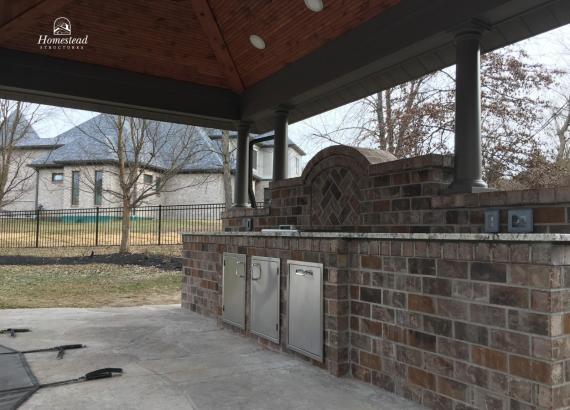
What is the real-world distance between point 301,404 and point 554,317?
5.28ft

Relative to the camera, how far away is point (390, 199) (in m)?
4.55

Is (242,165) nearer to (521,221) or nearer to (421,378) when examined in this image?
(521,221)

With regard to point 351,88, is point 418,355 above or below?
below

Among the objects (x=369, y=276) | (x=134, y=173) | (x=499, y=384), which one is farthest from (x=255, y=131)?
(x=134, y=173)

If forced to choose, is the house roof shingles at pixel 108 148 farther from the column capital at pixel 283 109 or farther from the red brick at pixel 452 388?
the red brick at pixel 452 388

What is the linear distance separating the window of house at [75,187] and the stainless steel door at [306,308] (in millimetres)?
22844

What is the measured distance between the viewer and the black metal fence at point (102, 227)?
1792 cm

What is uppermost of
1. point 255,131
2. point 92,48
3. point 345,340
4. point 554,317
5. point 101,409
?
point 92,48

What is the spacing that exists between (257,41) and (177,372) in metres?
4.74

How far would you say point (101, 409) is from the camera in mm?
2943

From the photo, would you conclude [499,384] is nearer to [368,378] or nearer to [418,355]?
[418,355]

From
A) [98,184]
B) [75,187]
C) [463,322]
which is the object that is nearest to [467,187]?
[463,322]

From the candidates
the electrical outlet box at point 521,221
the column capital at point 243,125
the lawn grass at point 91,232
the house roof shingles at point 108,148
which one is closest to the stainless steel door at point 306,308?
the electrical outlet box at point 521,221

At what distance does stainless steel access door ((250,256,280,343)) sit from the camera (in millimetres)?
4434
